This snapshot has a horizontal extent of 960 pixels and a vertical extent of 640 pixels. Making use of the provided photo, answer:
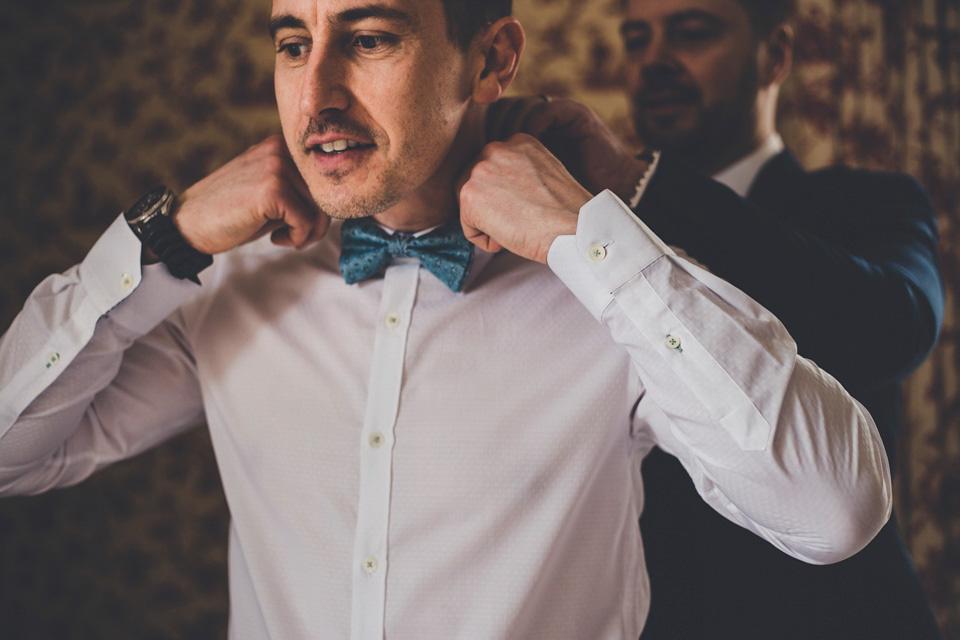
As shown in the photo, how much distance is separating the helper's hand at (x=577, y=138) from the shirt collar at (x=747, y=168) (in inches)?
25.2

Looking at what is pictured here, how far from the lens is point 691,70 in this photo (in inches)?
73.2

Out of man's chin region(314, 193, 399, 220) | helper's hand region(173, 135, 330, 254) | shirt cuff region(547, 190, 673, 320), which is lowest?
shirt cuff region(547, 190, 673, 320)

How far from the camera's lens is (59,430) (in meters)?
1.28

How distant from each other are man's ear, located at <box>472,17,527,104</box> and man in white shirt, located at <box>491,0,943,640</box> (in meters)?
0.06

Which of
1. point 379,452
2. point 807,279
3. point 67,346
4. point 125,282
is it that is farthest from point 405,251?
point 807,279

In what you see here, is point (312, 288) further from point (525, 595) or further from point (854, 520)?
point (854, 520)

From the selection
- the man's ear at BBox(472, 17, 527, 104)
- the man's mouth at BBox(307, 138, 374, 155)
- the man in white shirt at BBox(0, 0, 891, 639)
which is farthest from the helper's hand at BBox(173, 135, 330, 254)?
the man's ear at BBox(472, 17, 527, 104)

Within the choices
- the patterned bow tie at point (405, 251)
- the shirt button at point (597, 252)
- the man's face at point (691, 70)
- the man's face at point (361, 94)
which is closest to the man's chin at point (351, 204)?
the man's face at point (361, 94)

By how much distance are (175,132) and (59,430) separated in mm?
1569

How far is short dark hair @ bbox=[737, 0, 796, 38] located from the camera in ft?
6.19

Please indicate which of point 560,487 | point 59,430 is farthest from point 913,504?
point 59,430

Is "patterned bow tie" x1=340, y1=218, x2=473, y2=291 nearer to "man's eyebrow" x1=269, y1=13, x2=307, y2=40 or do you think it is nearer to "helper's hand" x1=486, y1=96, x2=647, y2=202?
"helper's hand" x1=486, y1=96, x2=647, y2=202

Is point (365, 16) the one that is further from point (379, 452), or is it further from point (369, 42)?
point (379, 452)

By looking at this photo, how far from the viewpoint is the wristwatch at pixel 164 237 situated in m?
1.27
